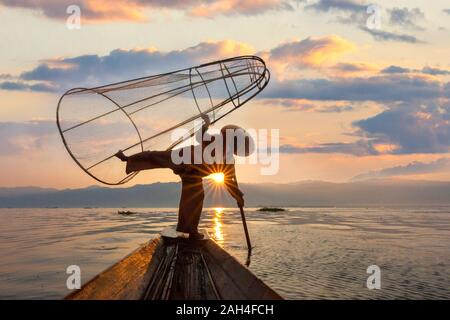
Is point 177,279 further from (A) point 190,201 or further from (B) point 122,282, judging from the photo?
(A) point 190,201

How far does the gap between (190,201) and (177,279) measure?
157 inches

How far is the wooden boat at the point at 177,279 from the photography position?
646 centimetres

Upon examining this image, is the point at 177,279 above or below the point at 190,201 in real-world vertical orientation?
below

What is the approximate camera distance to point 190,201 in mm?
11516

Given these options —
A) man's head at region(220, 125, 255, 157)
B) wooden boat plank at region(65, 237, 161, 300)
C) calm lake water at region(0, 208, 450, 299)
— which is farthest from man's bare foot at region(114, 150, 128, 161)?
calm lake water at region(0, 208, 450, 299)

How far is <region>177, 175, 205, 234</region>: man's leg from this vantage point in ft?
37.3

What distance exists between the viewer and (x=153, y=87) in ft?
37.2

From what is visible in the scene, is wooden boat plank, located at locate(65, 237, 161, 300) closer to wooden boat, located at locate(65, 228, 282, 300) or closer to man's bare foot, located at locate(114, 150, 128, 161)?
wooden boat, located at locate(65, 228, 282, 300)

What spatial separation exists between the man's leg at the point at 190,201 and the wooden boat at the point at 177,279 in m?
1.23

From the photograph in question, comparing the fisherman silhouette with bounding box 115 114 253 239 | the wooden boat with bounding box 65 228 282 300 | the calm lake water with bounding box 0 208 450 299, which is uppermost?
the fisherman silhouette with bounding box 115 114 253 239

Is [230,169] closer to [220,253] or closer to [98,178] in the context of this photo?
[220,253]

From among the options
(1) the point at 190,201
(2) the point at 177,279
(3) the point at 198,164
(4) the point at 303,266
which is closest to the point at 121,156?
(3) the point at 198,164
